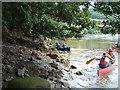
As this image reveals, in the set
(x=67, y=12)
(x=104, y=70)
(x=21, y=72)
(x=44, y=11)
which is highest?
(x=44, y=11)

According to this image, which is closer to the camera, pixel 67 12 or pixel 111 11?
pixel 111 11

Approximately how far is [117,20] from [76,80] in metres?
3.84

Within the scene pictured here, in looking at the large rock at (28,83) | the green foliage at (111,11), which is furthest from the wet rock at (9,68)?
the green foliage at (111,11)

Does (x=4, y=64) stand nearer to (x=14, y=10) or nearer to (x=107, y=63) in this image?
(x=14, y=10)

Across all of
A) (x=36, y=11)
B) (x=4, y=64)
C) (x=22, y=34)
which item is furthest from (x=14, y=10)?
(x=22, y=34)

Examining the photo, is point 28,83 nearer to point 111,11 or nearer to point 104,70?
point 111,11

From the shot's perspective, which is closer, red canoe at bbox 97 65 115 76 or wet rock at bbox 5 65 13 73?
wet rock at bbox 5 65 13 73

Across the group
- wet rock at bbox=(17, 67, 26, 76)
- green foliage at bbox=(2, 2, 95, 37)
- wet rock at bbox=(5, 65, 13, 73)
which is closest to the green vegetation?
green foliage at bbox=(2, 2, 95, 37)

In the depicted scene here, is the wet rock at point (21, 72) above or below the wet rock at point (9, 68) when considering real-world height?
below

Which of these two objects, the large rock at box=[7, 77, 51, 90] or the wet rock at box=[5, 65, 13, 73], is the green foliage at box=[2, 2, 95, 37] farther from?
the large rock at box=[7, 77, 51, 90]

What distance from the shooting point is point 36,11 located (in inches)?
436

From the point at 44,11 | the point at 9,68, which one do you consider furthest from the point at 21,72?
the point at 44,11

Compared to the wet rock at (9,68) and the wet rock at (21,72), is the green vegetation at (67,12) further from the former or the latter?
the wet rock at (21,72)

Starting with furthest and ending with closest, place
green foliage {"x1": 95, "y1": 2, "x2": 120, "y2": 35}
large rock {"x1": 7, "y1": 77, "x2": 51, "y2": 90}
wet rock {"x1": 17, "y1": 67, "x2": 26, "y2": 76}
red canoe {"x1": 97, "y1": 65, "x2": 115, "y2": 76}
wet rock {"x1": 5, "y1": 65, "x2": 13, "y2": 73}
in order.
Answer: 1. red canoe {"x1": 97, "y1": 65, "x2": 115, "y2": 76}
2. green foliage {"x1": 95, "y1": 2, "x2": 120, "y2": 35}
3. wet rock {"x1": 5, "y1": 65, "x2": 13, "y2": 73}
4. wet rock {"x1": 17, "y1": 67, "x2": 26, "y2": 76}
5. large rock {"x1": 7, "y1": 77, "x2": 51, "y2": 90}
